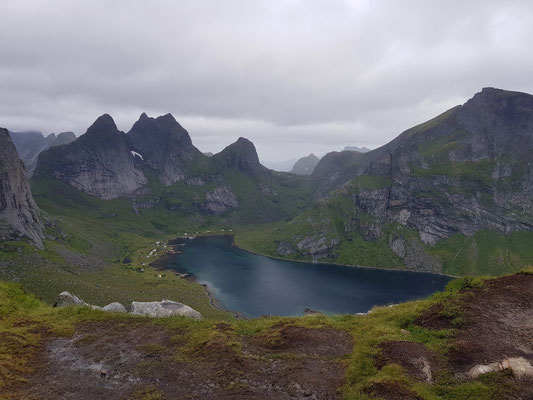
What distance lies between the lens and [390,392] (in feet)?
55.7

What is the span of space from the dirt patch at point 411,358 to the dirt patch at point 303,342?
2.95 m

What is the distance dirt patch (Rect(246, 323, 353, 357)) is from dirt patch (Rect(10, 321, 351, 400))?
73mm

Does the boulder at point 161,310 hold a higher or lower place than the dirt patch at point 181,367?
lower

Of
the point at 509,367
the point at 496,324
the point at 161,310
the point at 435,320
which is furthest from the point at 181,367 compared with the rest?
the point at 496,324

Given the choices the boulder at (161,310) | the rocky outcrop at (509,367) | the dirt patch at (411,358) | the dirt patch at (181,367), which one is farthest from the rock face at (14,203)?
→ the rocky outcrop at (509,367)

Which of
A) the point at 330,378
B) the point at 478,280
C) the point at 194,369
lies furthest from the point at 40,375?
the point at 478,280

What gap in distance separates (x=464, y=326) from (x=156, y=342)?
74.7 feet

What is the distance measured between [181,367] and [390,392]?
499 inches

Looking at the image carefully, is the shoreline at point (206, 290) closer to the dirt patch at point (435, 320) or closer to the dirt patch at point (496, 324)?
the dirt patch at point (435, 320)

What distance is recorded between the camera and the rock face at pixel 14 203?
139 meters

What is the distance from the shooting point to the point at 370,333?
83.8ft

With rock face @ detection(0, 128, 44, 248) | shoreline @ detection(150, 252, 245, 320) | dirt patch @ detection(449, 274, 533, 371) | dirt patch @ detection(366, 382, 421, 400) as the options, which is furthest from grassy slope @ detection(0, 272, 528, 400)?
rock face @ detection(0, 128, 44, 248)

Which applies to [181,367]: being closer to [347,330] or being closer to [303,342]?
[303,342]

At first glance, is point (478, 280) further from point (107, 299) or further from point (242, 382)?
point (107, 299)
